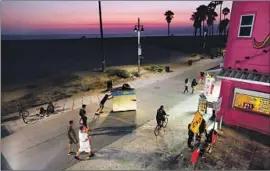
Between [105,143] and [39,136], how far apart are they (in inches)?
135

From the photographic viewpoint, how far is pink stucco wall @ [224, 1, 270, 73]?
30.0ft

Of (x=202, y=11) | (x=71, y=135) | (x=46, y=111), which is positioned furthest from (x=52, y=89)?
(x=202, y=11)

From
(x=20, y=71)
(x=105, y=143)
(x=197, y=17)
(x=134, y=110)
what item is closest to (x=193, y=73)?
(x=134, y=110)

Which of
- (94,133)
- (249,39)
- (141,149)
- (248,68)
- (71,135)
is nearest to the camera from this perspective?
(71,135)

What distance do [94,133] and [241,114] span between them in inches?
301

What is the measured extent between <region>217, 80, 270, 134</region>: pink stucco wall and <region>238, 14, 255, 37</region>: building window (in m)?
2.42

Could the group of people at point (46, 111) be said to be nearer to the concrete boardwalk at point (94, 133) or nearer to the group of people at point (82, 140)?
the concrete boardwalk at point (94, 133)

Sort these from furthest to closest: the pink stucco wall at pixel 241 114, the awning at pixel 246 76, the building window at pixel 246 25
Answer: the pink stucco wall at pixel 241 114 < the building window at pixel 246 25 < the awning at pixel 246 76

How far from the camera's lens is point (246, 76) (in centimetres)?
947

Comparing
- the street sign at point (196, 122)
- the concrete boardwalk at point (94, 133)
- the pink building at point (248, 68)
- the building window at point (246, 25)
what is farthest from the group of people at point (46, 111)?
the building window at point (246, 25)

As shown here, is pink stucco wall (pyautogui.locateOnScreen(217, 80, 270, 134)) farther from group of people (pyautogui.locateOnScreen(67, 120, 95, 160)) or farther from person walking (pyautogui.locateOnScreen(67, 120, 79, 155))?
person walking (pyautogui.locateOnScreen(67, 120, 79, 155))

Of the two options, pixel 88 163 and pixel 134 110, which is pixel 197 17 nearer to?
pixel 134 110

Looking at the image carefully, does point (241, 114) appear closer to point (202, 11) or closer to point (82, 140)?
point (82, 140)

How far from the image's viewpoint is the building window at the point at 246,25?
9.62m
